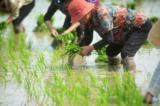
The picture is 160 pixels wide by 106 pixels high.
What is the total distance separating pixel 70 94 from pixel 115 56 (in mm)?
1742

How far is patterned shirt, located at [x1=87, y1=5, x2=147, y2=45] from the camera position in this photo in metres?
3.01

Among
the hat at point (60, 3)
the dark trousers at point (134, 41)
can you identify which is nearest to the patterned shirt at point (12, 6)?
the hat at point (60, 3)

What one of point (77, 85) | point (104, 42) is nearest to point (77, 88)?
point (77, 85)

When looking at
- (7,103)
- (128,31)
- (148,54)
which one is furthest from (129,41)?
(7,103)

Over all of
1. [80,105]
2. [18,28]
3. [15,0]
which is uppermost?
[15,0]

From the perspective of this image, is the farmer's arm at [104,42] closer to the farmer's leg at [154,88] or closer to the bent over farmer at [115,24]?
the bent over farmer at [115,24]

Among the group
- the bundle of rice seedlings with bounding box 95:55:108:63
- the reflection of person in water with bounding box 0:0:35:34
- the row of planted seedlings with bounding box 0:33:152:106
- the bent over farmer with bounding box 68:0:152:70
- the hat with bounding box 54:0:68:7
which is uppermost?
the reflection of person in water with bounding box 0:0:35:34

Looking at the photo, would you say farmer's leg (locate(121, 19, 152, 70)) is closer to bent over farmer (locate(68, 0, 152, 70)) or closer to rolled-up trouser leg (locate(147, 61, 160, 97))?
bent over farmer (locate(68, 0, 152, 70))

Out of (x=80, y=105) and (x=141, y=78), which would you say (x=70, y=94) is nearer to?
(x=80, y=105)

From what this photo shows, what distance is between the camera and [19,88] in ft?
8.67

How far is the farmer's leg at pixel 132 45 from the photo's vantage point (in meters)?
3.20

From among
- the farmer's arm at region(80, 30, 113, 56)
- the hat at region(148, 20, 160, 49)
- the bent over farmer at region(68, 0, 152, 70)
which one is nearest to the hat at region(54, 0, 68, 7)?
the bent over farmer at region(68, 0, 152, 70)

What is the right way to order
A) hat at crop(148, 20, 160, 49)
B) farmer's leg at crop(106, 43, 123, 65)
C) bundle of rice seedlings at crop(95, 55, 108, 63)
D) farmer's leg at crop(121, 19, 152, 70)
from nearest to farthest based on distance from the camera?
hat at crop(148, 20, 160, 49), farmer's leg at crop(121, 19, 152, 70), farmer's leg at crop(106, 43, 123, 65), bundle of rice seedlings at crop(95, 55, 108, 63)

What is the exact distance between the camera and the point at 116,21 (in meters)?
3.22
